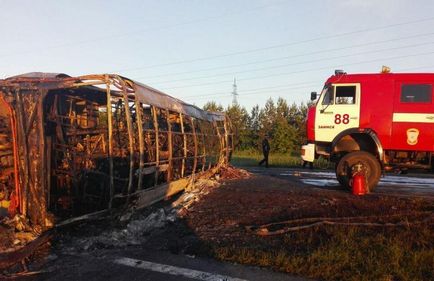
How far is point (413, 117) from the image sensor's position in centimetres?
1065

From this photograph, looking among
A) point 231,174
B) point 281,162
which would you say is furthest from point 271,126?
point 231,174

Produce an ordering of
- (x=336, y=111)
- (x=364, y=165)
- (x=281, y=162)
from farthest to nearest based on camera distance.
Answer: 1. (x=281, y=162)
2. (x=336, y=111)
3. (x=364, y=165)

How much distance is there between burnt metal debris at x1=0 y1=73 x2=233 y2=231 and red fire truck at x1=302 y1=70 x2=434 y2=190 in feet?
13.5

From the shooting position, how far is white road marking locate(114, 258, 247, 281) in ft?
16.0

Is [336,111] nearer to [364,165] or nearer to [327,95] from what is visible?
[327,95]

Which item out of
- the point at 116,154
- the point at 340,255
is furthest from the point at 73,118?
the point at 340,255

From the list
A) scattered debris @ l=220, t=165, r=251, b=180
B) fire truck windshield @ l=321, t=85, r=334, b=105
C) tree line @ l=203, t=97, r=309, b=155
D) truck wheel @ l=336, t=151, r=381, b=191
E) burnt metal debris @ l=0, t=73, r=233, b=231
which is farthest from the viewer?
tree line @ l=203, t=97, r=309, b=155

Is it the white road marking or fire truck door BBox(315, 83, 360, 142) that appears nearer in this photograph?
the white road marking

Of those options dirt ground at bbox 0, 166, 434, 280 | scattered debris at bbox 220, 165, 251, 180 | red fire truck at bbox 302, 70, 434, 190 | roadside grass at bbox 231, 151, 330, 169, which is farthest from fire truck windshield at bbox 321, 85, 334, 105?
roadside grass at bbox 231, 151, 330, 169

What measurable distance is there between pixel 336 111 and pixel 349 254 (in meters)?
6.44

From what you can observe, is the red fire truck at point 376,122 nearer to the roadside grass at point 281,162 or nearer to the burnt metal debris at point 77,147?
the burnt metal debris at point 77,147

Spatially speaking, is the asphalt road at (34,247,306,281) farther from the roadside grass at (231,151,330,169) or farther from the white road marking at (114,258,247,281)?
the roadside grass at (231,151,330,169)

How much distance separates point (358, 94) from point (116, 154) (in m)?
6.73

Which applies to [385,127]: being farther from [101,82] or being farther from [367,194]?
[101,82]
